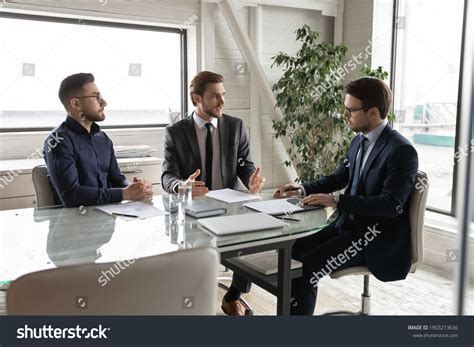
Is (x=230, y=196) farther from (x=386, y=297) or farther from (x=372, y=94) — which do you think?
(x=386, y=297)

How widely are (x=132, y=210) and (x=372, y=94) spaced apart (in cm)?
130

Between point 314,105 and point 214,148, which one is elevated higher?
point 314,105

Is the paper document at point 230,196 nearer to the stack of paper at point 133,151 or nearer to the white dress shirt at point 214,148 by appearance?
the white dress shirt at point 214,148

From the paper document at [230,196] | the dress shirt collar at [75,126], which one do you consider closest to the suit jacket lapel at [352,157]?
the paper document at [230,196]

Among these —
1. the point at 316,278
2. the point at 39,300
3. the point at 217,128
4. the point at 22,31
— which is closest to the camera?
the point at 39,300

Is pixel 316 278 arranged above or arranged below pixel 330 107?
below

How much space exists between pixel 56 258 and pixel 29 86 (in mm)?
2568

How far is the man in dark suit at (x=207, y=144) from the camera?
9.34ft

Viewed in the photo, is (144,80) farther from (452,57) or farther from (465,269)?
(465,269)

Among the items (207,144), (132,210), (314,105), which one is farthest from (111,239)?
(314,105)

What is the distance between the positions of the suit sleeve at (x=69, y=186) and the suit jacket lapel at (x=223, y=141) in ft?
2.73

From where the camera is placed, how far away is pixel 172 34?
13.8 ft

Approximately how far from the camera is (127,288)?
99 centimetres
